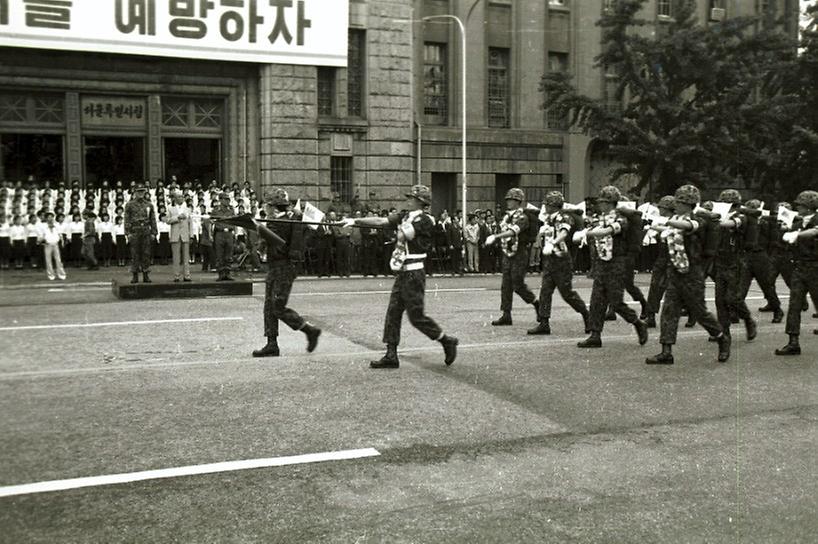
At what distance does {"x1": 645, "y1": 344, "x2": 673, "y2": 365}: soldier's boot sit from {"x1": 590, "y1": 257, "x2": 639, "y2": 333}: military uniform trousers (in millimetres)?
1235

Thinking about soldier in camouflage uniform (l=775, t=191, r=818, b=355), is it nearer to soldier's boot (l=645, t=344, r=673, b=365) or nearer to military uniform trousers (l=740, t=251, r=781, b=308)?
soldier's boot (l=645, t=344, r=673, b=365)

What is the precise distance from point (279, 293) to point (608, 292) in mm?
4256

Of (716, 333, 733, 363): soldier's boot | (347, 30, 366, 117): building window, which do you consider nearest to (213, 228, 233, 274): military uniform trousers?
(716, 333, 733, 363): soldier's boot

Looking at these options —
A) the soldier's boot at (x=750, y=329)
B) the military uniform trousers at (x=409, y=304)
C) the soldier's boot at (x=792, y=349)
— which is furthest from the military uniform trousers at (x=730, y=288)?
the military uniform trousers at (x=409, y=304)

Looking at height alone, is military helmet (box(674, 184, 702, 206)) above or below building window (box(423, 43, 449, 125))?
below

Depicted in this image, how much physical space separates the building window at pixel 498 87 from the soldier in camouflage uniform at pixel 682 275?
24.1 m

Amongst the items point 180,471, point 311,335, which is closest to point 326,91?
point 311,335

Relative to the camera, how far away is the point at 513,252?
13.6 m

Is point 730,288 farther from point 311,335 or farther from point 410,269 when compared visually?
point 311,335

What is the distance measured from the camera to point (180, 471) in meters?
6.09

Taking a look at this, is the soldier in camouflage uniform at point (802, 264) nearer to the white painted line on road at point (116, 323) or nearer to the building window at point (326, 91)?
the white painted line on road at point (116, 323)

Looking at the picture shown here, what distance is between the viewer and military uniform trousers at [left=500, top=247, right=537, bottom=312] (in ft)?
44.8

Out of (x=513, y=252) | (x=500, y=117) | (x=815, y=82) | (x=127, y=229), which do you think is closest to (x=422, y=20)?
(x=500, y=117)

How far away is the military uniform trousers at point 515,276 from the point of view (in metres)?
13.6
